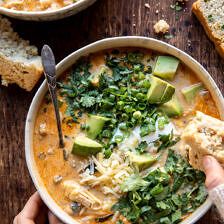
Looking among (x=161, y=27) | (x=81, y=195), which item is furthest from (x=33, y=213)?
(x=161, y=27)

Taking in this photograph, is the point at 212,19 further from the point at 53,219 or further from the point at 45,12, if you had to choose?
the point at 53,219

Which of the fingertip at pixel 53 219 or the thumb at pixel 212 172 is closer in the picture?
the thumb at pixel 212 172

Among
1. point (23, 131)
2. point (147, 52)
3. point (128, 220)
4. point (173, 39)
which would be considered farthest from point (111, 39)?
point (128, 220)

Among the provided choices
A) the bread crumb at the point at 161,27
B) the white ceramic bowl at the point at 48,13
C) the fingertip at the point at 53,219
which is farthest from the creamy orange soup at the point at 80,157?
the white ceramic bowl at the point at 48,13

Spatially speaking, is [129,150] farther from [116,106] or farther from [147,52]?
[147,52]

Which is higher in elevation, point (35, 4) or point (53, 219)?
point (35, 4)

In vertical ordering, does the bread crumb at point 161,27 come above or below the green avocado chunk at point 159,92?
above

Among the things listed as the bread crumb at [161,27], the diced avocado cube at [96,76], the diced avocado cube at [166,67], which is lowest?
the diced avocado cube at [96,76]

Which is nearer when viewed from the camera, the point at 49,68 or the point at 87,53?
the point at 49,68

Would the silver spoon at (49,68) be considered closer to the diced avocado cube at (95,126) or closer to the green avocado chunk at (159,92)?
the diced avocado cube at (95,126)
